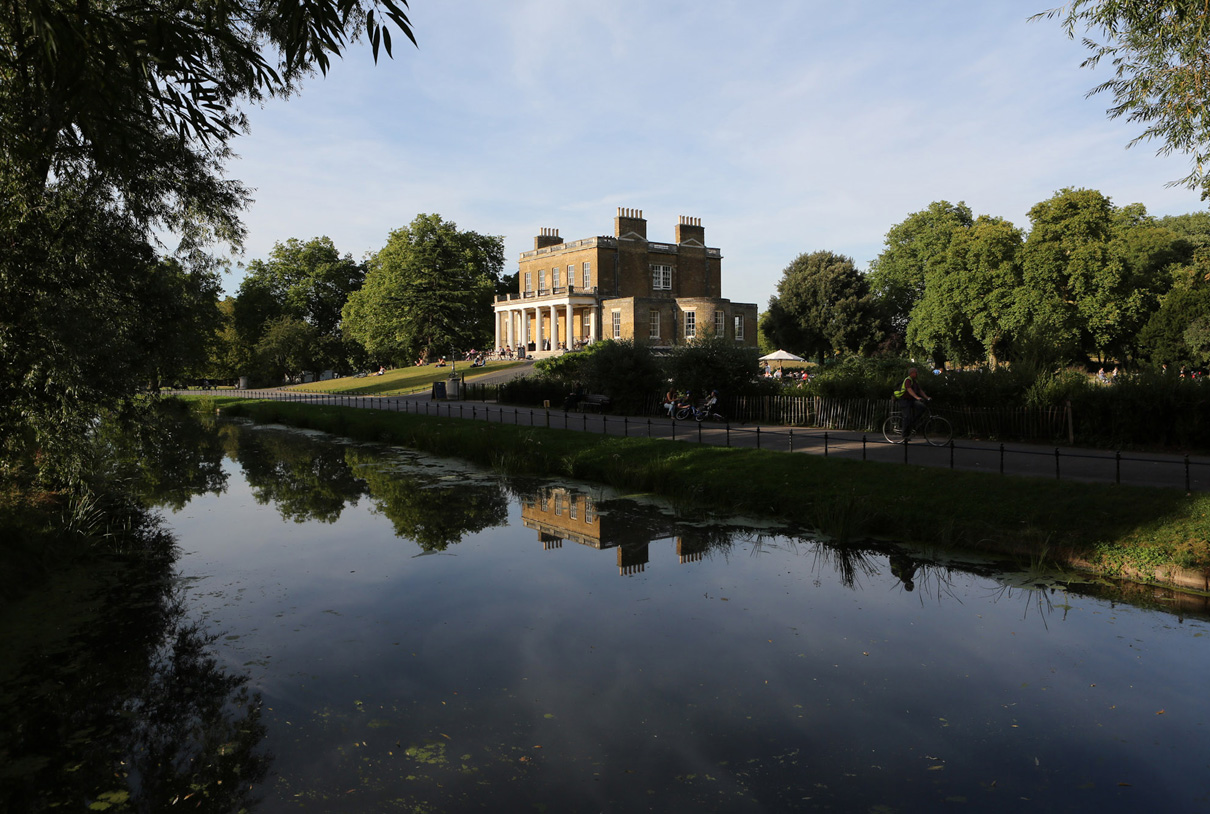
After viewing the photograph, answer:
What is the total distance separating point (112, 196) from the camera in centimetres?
1129

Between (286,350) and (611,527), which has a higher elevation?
(286,350)

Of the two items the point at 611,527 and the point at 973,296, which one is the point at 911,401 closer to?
the point at 611,527

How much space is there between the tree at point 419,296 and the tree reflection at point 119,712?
53892 mm

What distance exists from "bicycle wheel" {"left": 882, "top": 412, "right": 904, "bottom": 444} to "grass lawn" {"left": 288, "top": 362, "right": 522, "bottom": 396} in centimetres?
3192

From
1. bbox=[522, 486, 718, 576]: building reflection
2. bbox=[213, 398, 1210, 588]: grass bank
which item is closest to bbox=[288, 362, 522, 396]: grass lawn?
bbox=[213, 398, 1210, 588]: grass bank

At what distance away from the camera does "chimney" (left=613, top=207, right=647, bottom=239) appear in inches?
2694

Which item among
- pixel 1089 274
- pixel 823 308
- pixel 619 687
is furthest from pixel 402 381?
pixel 619 687

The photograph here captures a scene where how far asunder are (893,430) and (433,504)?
9.66 metres

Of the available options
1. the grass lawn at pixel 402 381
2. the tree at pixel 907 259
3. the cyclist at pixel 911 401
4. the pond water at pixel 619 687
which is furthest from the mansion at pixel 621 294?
the pond water at pixel 619 687

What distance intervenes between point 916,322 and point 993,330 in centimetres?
569

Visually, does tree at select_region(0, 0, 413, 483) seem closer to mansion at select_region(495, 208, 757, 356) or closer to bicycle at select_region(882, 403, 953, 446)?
bicycle at select_region(882, 403, 953, 446)

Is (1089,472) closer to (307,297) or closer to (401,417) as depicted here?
(401,417)

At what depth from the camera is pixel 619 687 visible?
6.71 meters

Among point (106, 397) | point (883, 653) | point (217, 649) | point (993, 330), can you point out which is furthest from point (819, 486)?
point (993, 330)
